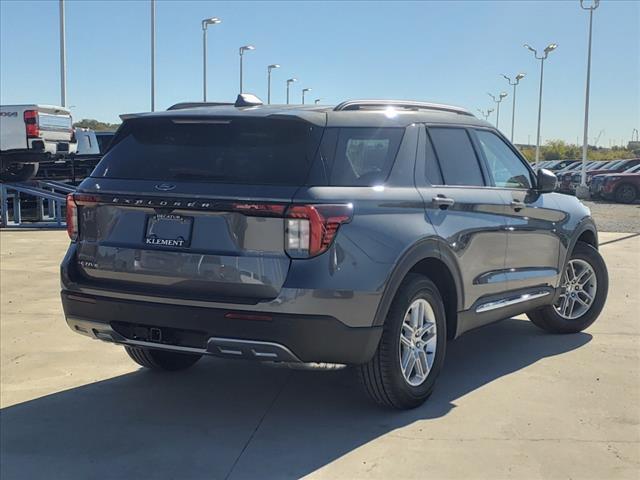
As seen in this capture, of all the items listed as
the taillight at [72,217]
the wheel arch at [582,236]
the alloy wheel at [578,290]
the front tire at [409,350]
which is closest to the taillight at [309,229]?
the front tire at [409,350]

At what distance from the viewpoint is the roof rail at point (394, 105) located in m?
4.30

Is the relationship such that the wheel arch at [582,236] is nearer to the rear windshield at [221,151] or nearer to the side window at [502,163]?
the side window at [502,163]

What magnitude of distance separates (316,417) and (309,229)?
1283mm

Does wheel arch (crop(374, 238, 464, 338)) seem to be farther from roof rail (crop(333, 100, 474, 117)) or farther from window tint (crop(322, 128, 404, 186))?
roof rail (crop(333, 100, 474, 117))

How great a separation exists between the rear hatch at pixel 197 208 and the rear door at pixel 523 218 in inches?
77.6

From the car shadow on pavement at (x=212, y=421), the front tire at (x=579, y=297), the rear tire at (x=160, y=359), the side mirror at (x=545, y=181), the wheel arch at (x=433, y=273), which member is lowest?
the car shadow on pavement at (x=212, y=421)

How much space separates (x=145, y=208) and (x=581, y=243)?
4.09m

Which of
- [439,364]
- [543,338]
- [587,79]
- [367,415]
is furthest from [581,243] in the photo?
[587,79]

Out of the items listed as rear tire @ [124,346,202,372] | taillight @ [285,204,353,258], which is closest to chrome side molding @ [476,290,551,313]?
taillight @ [285,204,353,258]

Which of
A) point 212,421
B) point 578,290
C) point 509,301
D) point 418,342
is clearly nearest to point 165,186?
point 212,421

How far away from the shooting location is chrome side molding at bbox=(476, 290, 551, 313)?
5.00 meters

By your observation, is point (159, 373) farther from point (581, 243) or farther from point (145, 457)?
point (581, 243)

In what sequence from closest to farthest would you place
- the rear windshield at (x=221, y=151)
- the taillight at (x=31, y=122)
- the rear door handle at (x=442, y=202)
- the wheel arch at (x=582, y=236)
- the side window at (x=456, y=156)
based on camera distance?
the rear windshield at (x=221, y=151)
the rear door handle at (x=442, y=202)
the side window at (x=456, y=156)
the wheel arch at (x=582, y=236)
the taillight at (x=31, y=122)

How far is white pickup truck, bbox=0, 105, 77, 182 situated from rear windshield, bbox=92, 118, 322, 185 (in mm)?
12978
